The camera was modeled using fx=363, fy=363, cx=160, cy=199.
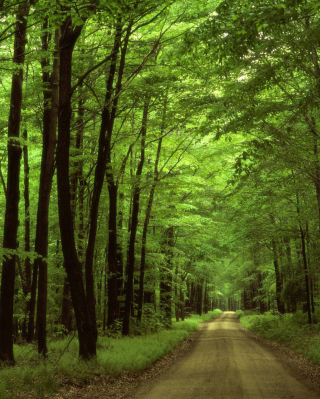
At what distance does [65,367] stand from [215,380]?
139 inches

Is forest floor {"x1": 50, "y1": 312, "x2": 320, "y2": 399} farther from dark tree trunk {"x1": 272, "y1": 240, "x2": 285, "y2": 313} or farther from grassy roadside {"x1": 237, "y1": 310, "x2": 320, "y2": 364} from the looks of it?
dark tree trunk {"x1": 272, "y1": 240, "x2": 285, "y2": 313}

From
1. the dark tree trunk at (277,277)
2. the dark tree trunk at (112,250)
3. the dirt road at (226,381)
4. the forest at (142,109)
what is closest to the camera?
the dirt road at (226,381)

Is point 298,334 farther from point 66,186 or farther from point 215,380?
point 66,186

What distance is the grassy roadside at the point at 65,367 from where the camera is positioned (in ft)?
22.7

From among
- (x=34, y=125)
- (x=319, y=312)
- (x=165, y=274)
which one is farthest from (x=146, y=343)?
(x=319, y=312)

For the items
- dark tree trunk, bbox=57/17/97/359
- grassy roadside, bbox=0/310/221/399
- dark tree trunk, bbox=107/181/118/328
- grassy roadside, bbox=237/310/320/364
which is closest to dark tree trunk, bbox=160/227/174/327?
grassy roadside, bbox=237/310/320/364

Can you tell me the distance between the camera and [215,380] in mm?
8594

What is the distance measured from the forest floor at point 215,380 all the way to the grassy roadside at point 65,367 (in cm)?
25

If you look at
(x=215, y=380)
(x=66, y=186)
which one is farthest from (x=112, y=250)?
(x=215, y=380)

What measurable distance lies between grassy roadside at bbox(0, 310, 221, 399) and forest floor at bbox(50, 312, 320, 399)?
0.25 meters

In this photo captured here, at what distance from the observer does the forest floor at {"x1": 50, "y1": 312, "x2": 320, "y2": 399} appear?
7.30 m

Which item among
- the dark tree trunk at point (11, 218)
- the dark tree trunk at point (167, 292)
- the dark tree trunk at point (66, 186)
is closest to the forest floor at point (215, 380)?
the dark tree trunk at point (66, 186)

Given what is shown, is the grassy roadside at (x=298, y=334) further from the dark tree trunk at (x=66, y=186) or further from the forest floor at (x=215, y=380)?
the dark tree trunk at (x=66, y=186)

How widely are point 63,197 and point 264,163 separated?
6.65 m
